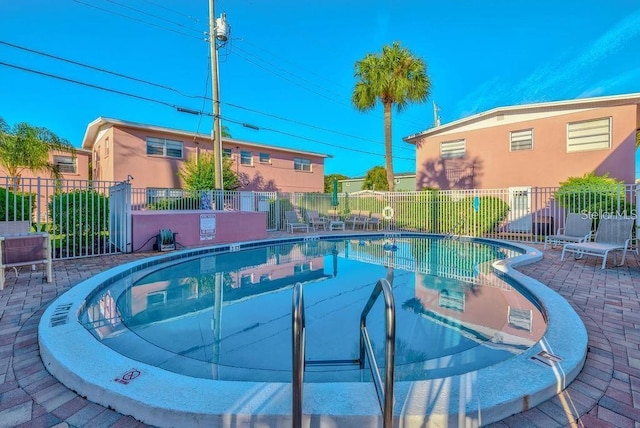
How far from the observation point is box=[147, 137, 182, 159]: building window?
18186mm

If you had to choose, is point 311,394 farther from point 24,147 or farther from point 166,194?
point 24,147

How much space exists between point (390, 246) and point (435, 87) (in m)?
11.8

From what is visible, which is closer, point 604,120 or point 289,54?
point 604,120

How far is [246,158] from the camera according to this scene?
21.8 meters

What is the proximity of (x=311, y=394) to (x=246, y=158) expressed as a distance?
20988mm

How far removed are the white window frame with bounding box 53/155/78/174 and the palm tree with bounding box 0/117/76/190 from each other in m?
1.00

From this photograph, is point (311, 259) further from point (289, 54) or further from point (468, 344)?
point (289, 54)

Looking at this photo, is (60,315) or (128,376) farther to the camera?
(60,315)

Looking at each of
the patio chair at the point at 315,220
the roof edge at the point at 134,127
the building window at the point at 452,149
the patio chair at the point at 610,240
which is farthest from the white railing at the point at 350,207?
the building window at the point at 452,149

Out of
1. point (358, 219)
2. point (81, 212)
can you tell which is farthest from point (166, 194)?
point (358, 219)

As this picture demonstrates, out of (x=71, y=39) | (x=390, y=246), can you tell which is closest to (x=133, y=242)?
(x=390, y=246)

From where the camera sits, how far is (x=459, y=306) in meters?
4.80

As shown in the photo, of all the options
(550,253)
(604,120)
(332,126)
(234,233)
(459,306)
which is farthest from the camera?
(332,126)

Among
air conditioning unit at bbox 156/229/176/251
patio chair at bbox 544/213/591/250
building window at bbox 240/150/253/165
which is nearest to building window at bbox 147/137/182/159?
building window at bbox 240/150/253/165
